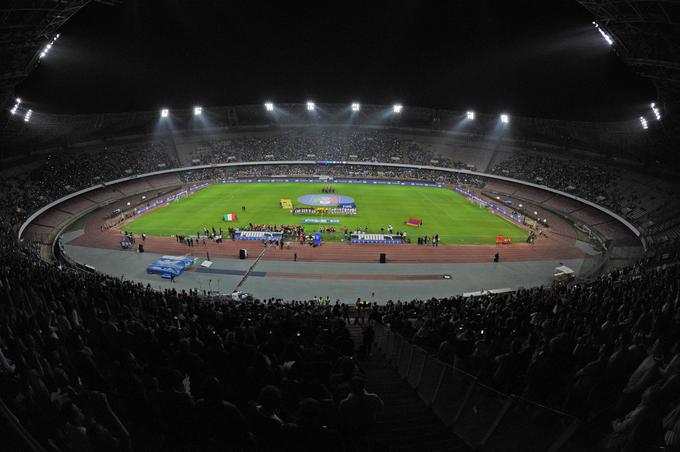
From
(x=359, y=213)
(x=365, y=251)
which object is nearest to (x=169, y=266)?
(x=365, y=251)

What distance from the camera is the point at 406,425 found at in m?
7.95

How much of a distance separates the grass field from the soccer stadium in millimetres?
586

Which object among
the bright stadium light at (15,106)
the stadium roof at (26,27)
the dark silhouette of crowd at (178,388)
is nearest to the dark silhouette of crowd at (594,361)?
the dark silhouette of crowd at (178,388)

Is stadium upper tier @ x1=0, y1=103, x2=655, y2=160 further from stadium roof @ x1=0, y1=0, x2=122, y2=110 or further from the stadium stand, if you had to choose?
the stadium stand

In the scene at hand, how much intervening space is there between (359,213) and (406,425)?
150 feet

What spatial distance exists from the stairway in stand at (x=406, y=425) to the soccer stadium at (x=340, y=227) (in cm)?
8

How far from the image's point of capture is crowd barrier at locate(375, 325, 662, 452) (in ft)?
15.9

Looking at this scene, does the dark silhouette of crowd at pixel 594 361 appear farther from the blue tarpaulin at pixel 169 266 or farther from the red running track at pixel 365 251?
the blue tarpaulin at pixel 169 266

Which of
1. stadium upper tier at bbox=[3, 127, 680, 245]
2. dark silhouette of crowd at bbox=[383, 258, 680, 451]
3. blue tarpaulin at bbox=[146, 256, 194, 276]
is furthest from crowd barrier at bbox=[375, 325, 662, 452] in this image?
stadium upper tier at bbox=[3, 127, 680, 245]

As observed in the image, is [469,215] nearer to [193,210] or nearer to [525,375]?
[193,210]

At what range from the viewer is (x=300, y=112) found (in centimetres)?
9744

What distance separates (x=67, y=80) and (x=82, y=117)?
64.6 feet

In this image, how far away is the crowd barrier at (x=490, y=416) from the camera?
485 cm

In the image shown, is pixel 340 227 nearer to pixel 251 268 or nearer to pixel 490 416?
pixel 251 268
